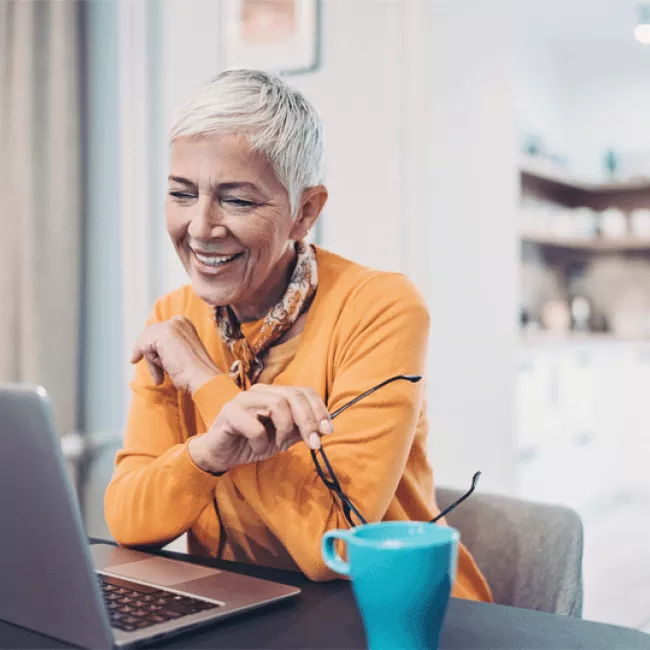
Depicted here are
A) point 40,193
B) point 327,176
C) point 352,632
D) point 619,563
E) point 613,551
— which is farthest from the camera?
point 613,551

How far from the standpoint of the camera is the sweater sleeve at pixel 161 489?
3.72ft

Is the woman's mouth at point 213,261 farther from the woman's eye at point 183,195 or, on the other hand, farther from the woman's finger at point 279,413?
the woman's finger at point 279,413

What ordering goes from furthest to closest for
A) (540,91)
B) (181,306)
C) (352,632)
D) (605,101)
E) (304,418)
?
(605,101) → (540,91) → (181,306) → (304,418) → (352,632)

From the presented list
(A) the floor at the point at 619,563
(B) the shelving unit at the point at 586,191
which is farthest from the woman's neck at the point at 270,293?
(B) the shelving unit at the point at 586,191

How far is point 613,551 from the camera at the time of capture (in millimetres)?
4082

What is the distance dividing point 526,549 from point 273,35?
169cm

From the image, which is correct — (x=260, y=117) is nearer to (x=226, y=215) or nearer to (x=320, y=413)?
(x=226, y=215)

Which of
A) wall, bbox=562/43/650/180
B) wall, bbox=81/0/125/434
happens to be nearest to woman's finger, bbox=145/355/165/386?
wall, bbox=81/0/125/434

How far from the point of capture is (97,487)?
103 inches

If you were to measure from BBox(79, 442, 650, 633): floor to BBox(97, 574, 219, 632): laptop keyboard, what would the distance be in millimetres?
1504

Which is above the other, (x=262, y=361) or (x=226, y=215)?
(x=226, y=215)

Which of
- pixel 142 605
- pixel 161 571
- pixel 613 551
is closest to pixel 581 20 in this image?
pixel 613 551

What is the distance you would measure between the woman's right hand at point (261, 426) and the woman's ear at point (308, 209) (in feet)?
1.33

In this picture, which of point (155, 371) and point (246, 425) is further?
point (155, 371)
